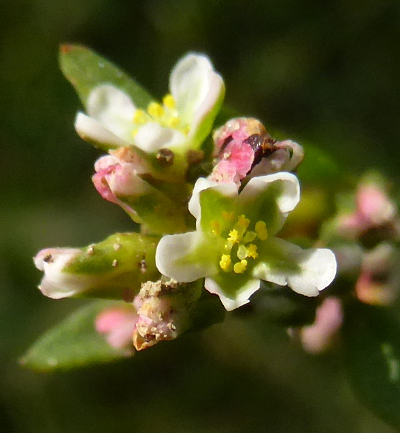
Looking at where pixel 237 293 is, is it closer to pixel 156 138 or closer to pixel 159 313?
pixel 159 313

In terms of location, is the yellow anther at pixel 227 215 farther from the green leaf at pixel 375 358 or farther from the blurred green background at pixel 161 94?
the blurred green background at pixel 161 94

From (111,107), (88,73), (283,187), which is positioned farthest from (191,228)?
(88,73)

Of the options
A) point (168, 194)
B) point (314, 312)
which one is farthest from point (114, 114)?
point (314, 312)

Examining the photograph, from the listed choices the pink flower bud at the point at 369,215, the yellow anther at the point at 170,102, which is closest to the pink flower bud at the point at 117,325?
the yellow anther at the point at 170,102

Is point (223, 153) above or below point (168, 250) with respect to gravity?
above

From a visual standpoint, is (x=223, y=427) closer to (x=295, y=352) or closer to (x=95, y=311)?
(x=295, y=352)

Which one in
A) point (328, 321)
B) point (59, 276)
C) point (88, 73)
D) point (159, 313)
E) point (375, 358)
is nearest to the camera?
point (159, 313)
